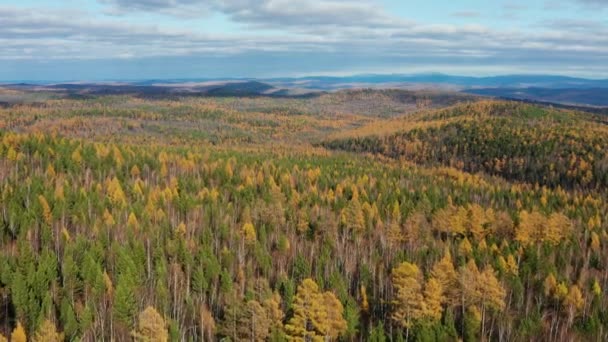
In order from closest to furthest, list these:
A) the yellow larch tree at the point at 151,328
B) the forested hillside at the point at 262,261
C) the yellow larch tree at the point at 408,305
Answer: the yellow larch tree at the point at 151,328, the forested hillside at the point at 262,261, the yellow larch tree at the point at 408,305

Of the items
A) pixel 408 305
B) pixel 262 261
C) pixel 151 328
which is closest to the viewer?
pixel 151 328

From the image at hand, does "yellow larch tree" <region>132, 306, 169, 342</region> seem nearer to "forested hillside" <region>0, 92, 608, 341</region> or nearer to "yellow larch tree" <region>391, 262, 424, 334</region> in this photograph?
"forested hillside" <region>0, 92, 608, 341</region>

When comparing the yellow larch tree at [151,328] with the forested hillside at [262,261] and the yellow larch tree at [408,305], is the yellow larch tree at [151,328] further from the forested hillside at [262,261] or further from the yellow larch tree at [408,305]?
the yellow larch tree at [408,305]

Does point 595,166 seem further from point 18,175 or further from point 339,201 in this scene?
point 18,175

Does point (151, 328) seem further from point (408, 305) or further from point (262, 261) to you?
point (262, 261)

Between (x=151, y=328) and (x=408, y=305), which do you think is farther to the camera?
(x=408, y=305)

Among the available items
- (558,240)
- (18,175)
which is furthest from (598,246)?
(18,175)

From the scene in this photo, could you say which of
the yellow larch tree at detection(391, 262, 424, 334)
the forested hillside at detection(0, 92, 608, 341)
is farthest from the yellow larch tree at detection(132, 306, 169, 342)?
the yellow larch tree at detection(391, 262, 424, 334)

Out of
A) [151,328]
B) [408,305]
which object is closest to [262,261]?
[408,305]

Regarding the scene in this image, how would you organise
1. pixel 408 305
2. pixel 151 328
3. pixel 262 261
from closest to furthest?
1. pixel 151 328
2. pixel 408 305
3. pixel 262 261

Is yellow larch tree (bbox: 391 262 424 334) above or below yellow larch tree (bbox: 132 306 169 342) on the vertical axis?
below

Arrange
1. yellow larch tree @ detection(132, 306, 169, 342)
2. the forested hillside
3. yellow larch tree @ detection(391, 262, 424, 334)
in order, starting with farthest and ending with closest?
yellow larch tree @ detection(391, 262, 424, 334), the forested hillside, yellow larch tree @ detection(132, 306, 169, 342)

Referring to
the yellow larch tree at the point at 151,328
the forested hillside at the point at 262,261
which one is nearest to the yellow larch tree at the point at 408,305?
the forested hillside at the point at 262,261
